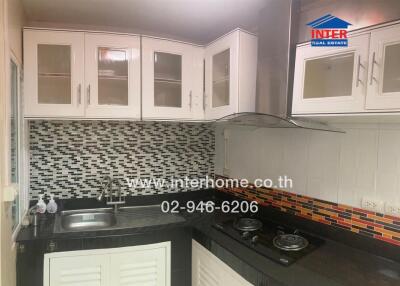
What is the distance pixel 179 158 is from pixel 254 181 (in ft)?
2.36

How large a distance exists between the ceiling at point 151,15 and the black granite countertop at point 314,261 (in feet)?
4.80

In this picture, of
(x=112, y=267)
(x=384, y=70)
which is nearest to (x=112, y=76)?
(x=112, y=267)

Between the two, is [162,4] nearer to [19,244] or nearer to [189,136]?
[189,136]

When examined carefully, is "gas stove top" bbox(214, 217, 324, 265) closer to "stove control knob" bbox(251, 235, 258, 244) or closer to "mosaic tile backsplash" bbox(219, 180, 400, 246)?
"stove control knob" bbox(251, 235, 258, 244)

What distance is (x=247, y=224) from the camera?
184cm

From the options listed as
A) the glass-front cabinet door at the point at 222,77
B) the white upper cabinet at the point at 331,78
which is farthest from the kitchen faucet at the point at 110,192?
the white upper cabinet at the point at 331,78

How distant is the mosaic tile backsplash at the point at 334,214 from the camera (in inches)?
52.9

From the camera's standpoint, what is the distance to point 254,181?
6.95 ft

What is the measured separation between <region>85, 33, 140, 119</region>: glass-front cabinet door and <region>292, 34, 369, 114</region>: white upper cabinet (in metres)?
1.10

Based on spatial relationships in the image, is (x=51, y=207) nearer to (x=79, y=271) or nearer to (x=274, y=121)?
(x=79, y=271)

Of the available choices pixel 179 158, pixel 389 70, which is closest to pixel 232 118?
pixel 389 70

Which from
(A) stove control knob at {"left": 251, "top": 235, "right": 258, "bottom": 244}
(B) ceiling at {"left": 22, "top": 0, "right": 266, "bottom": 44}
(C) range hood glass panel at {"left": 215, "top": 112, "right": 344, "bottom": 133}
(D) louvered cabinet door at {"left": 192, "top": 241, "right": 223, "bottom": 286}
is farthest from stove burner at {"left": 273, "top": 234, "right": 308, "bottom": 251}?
(B) ceiling at {"left": 22, "top": 0, "right": 266, "bottom": 44}

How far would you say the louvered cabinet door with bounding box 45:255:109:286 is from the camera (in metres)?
1.59

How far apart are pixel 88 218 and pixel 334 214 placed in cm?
179
